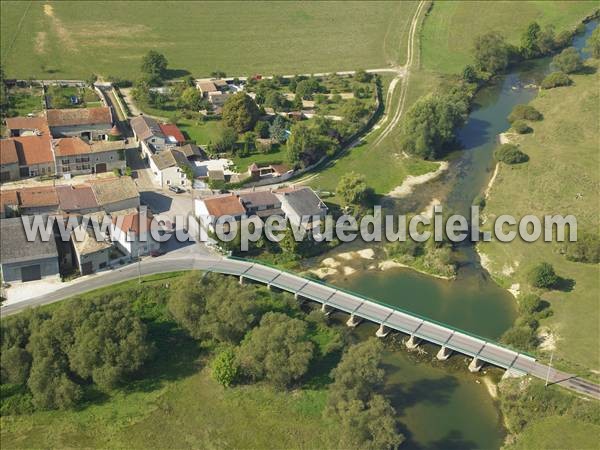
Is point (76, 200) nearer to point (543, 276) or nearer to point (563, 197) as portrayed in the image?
point (543, 276)

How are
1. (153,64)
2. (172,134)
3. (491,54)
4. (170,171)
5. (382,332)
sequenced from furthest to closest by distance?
(491,54) → (153,64) → (172,134) → (170,171) → (382,332)

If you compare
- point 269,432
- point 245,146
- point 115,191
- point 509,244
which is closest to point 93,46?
point 245,146

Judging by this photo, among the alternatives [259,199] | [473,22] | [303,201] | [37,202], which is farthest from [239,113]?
[473,22]

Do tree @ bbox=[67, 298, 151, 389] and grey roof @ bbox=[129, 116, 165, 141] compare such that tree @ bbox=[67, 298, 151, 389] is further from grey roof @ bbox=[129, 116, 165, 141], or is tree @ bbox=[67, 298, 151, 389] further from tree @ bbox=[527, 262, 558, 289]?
tree @ bbox=[527, 262, 558, 289]

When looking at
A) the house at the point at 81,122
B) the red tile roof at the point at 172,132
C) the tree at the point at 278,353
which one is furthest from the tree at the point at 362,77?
the tree at the point at 278,353

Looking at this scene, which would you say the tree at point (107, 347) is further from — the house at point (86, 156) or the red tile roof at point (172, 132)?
the red tile roof at point (172, 132)

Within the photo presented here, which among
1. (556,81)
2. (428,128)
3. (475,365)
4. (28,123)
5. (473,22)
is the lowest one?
(475,365)
